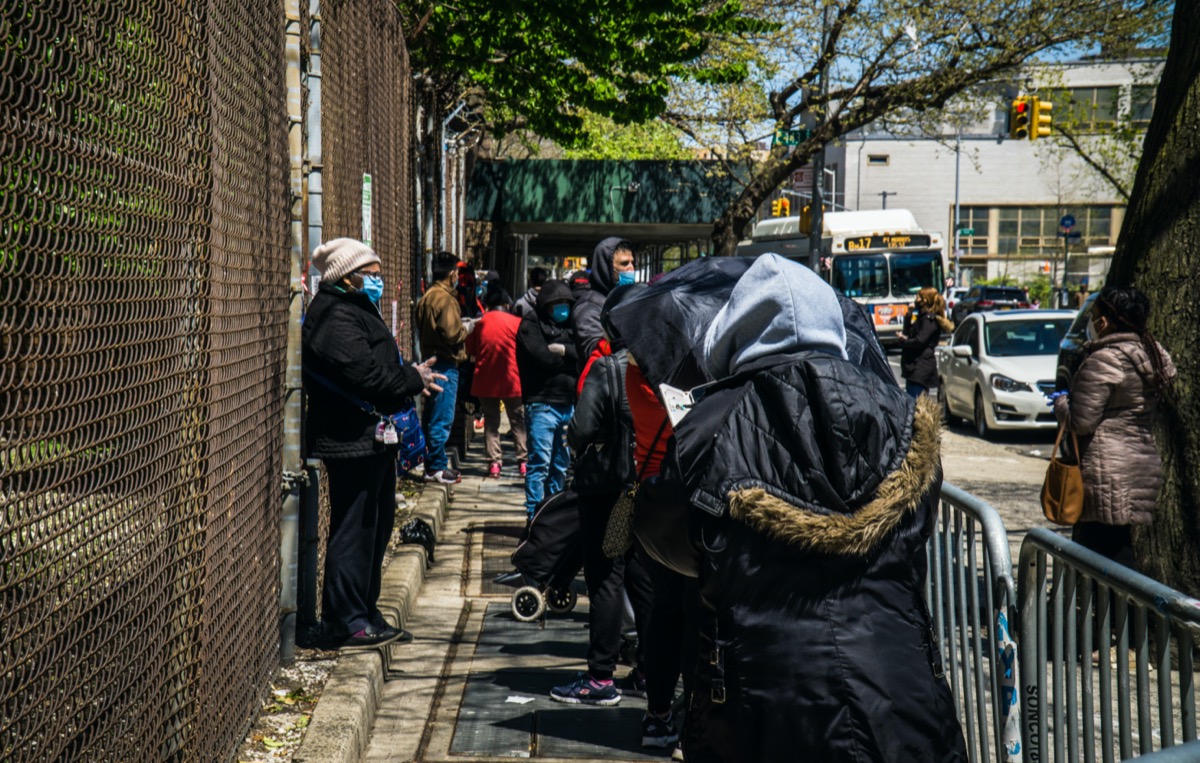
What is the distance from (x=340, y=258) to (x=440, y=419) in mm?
5605

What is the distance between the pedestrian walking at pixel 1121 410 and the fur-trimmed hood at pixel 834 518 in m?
3.85

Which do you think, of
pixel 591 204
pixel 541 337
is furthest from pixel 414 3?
pixel 591 204

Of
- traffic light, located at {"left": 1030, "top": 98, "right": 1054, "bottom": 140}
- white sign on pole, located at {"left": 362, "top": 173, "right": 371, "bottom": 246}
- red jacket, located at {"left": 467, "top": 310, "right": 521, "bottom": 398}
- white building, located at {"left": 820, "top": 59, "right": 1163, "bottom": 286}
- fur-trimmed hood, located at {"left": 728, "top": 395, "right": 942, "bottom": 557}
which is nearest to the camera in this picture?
fur-trimmed hood, located at {"left": 728, "top": 395, "right": 942, "bottom": 557}

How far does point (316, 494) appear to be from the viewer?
240 inches

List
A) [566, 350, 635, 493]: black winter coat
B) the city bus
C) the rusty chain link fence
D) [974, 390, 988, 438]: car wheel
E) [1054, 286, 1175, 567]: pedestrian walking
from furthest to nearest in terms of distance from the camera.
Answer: the city bus, [974, 390, 988, 438]: car wheel, [1054, 286, 1175, 567]: pedestrian walking, [566, 350, 635, 493]: black winter coat, the rusty chain link fence

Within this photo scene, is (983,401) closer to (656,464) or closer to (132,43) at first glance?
(656,464)

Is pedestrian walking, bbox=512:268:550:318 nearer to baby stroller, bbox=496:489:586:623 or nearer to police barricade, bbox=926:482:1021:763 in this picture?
baby stroller, bbox=496:489:586:623

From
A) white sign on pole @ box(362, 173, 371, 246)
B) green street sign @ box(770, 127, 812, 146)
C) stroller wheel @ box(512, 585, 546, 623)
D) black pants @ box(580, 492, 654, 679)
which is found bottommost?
stroller wheel @ box(512, 585, 546, 623)

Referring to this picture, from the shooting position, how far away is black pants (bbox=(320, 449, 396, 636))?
5844 mm

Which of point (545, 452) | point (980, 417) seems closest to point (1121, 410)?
point (545, 452)

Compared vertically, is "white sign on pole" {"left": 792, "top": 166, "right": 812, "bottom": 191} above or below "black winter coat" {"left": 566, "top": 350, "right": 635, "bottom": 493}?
above

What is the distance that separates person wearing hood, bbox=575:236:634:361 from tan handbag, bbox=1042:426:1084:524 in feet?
7.86

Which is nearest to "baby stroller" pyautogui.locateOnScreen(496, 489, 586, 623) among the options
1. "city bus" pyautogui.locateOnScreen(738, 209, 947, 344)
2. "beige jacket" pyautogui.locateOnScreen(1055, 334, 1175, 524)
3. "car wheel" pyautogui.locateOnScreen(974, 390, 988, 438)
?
"beige jacket" pyautogui.locateOnScreen(1055, 334, 1175, 524)

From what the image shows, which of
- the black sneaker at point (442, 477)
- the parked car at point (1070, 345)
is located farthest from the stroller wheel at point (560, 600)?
the parked car at point (1070, 345)
